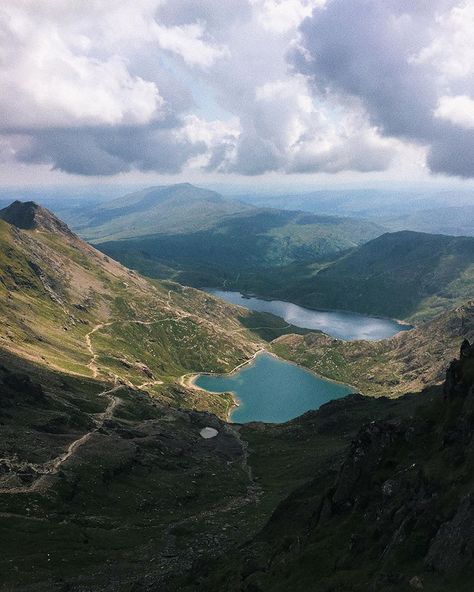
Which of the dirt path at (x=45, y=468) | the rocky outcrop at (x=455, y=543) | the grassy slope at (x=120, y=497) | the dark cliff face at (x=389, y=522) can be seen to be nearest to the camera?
the rocky outcrop at (x=455, y=543)

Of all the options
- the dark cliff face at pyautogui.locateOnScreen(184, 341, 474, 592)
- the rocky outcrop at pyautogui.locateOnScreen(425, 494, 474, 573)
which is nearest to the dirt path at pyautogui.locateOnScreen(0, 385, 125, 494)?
the dark cliff face at pyautogui.locateOnScreen(184, 341, 474, 592)

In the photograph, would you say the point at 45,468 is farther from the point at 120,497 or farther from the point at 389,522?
the point at 389,522

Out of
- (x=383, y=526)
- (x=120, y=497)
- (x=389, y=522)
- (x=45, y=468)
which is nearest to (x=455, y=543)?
(x=389, y=522)

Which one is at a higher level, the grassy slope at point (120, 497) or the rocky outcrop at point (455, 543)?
the rocky outcrop at point (455, 543)

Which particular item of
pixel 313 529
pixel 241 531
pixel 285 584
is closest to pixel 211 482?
pixel 241 531

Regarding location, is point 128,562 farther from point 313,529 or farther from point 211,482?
point 211,482

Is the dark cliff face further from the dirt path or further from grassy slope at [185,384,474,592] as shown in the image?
the dirt path

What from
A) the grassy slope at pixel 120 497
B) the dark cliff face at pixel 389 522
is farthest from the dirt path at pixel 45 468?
the dark cliff face at pixel 389 522

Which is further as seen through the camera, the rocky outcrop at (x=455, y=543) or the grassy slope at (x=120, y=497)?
the grassy slope at (x=120, y=497)

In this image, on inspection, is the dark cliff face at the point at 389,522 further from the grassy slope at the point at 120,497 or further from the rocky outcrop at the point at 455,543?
the grassy slope at the point at 120,497
